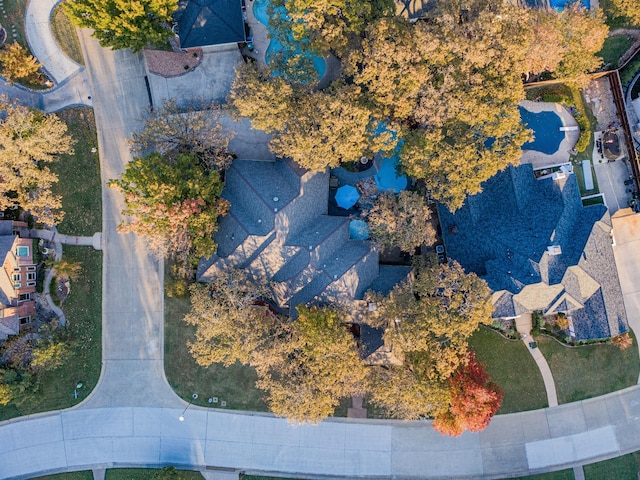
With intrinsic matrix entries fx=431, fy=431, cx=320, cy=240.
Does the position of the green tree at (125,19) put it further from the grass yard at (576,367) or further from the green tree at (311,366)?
the grass yard at (576,367)

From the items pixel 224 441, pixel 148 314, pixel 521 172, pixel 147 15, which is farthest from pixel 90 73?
pixel 521 172

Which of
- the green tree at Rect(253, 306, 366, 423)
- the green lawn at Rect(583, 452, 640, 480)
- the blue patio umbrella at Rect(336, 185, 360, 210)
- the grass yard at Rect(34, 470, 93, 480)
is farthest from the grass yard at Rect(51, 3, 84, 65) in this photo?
the green lawn at Rect(583, 452, 640, 480)

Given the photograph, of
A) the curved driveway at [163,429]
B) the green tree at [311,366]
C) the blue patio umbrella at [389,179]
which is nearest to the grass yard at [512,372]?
the curved driveway at [163,429]

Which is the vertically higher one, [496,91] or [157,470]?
[496,91]

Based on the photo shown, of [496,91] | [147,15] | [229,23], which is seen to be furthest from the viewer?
[229,23]

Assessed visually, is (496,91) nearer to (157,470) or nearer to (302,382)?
(302,382)
